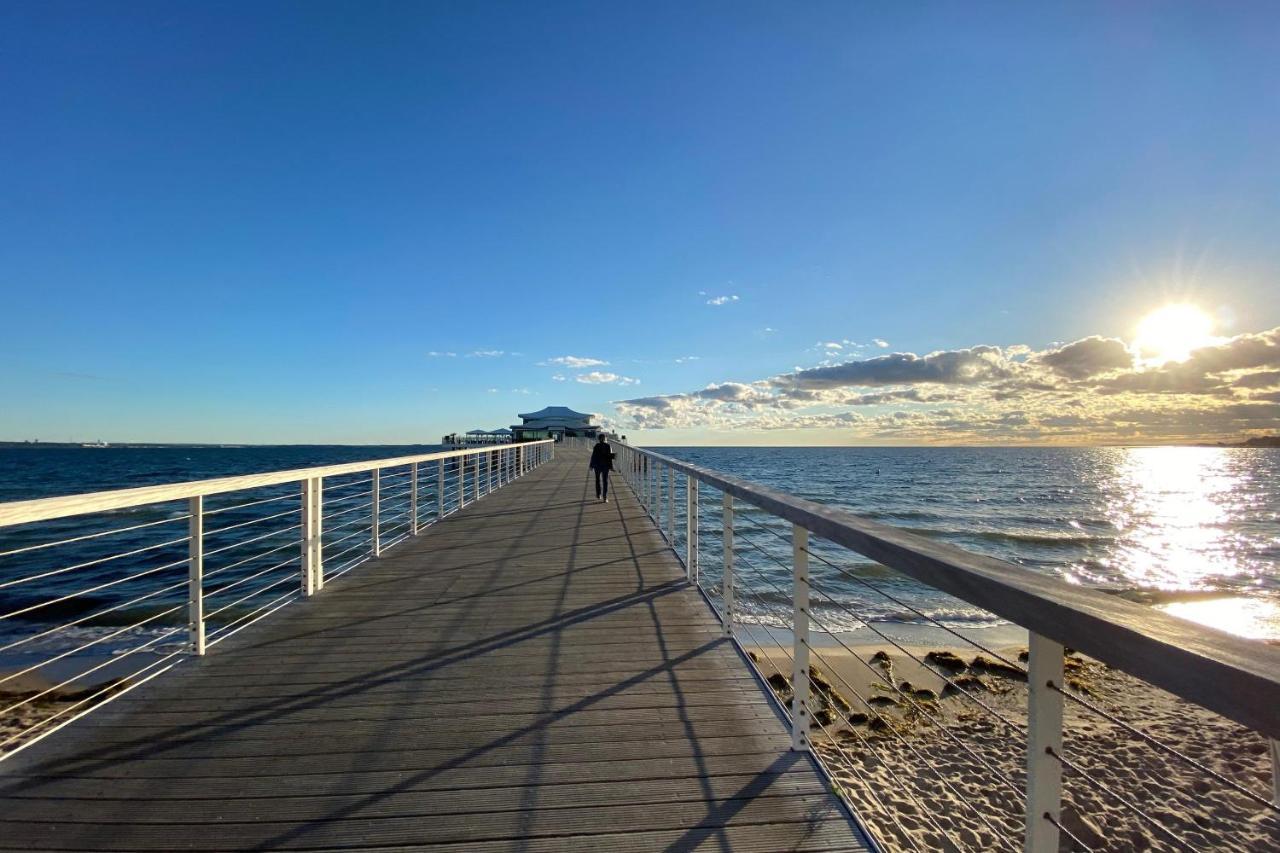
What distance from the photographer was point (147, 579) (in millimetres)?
11984

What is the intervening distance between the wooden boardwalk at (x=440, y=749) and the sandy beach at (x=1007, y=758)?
1128 mm

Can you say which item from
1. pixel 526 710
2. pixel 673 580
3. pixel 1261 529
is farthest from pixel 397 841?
pixel 1261 529

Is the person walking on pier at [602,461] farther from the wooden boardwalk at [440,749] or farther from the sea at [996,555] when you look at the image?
the wooden boardwalk at [440,749]

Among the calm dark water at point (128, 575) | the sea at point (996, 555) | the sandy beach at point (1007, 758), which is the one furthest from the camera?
the sea at point (996, 555)

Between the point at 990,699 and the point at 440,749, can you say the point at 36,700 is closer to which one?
the point at 440,749

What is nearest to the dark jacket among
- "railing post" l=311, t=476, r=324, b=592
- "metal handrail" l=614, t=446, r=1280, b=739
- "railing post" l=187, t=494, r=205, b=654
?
"railing post" l=311, t=476, r=324, b=592

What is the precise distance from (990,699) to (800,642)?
6.14m

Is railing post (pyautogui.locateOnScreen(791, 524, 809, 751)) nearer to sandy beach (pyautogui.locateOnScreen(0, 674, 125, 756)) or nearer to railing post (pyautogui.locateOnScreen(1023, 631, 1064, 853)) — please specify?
railing post (pyautogui.locateOnScreen(1023, 631, 1064, 853))

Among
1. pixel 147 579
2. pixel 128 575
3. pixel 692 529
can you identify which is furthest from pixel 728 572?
pixel 147 579

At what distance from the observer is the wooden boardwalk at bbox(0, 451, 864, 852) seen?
6.57ft

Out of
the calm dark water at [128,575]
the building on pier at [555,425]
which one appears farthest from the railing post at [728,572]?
the building on pier at [555,425]

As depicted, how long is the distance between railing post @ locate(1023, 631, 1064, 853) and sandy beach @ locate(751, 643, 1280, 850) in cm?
233

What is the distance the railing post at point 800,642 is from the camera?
246 cm

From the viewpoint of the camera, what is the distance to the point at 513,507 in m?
9.67
